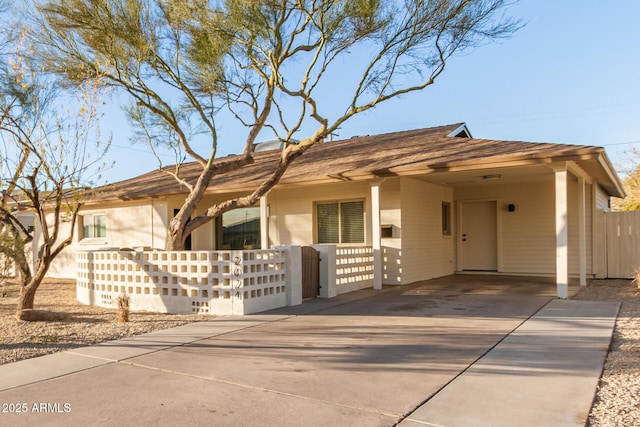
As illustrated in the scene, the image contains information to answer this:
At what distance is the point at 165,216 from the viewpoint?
1517 centimetres

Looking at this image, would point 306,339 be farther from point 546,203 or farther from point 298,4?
point 546,203

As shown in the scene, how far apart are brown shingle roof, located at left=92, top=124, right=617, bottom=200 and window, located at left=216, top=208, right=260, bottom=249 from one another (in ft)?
3.97

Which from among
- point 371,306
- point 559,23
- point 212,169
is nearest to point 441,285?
point 371,306

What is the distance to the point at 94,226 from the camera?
17062 millimetres

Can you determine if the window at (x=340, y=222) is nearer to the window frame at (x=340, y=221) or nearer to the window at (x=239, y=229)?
the window frame at (x=340, y=221)

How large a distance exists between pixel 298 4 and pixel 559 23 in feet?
22.5

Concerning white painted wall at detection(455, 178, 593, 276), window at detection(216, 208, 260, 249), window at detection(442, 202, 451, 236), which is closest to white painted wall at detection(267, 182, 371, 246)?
window at detection(216, 208, 260, 249)

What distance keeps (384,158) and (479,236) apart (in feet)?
14.7

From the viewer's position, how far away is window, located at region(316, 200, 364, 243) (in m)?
12.2

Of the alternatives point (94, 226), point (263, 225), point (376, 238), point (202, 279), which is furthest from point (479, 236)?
point (94, 226)

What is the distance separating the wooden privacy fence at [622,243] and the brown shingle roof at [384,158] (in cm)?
444

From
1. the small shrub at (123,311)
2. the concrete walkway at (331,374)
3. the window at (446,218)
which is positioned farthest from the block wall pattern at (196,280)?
the window at (446,218)

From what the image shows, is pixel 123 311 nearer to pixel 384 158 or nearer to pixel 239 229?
pixel 384 158

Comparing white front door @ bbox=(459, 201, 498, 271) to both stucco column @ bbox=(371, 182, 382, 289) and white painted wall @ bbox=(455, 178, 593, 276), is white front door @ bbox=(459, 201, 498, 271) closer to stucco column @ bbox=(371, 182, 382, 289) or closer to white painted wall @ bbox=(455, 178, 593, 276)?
white painted wall @ bbox=(455, 178, 593, 276)
